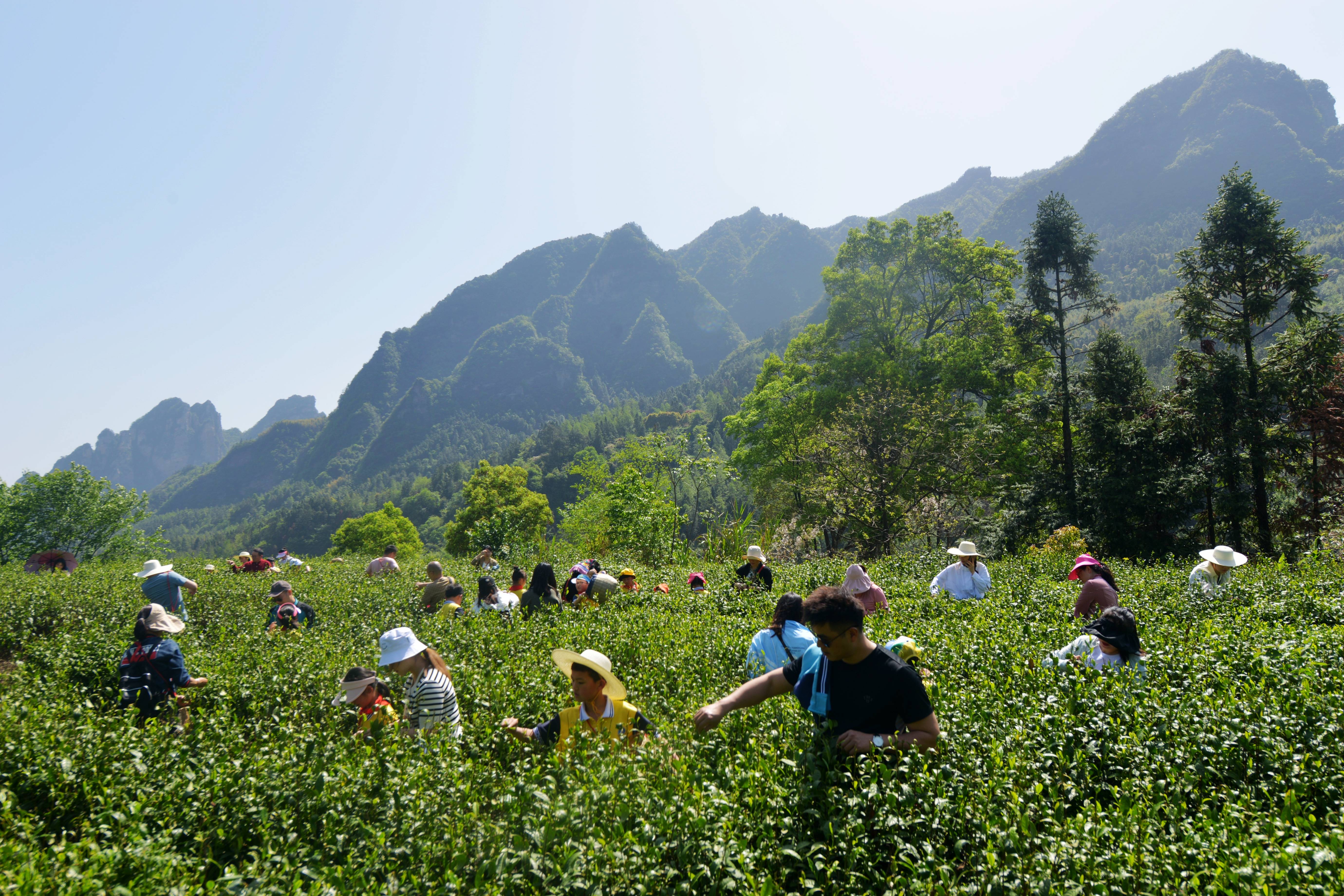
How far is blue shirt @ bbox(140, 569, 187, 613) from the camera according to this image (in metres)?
9.62

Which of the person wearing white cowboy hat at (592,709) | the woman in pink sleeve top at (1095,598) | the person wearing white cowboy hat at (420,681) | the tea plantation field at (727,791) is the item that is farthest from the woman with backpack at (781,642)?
the woman in pink sleeve top at (1095,598)

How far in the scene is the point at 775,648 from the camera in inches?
201

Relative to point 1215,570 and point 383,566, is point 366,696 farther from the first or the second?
point 383,566

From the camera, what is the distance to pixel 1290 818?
109 inches

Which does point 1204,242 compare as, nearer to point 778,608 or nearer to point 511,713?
point 778,608

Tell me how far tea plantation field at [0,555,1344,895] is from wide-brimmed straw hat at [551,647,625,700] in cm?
42

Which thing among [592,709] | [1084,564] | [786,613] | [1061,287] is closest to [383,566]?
[592,709]

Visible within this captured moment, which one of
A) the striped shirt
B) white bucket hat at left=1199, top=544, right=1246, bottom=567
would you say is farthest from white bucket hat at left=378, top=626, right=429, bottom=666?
white bucket hat at left=1199, top=544, right=1246, bottom=567

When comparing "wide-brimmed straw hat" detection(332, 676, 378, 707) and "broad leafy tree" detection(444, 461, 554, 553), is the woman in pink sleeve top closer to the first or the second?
"wide-brimmed straw hat" detection(332, 676, 378, 707)

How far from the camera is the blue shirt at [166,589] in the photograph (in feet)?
31.6

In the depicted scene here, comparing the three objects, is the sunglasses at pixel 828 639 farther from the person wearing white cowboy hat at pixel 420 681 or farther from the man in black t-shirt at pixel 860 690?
the person wearing white cowboy hat at pixel 420 681

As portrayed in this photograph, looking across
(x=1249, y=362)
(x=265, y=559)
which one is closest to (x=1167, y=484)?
(x=1249, y=362)

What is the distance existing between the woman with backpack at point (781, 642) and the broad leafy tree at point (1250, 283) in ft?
67.7

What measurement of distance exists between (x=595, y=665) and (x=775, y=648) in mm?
1691
